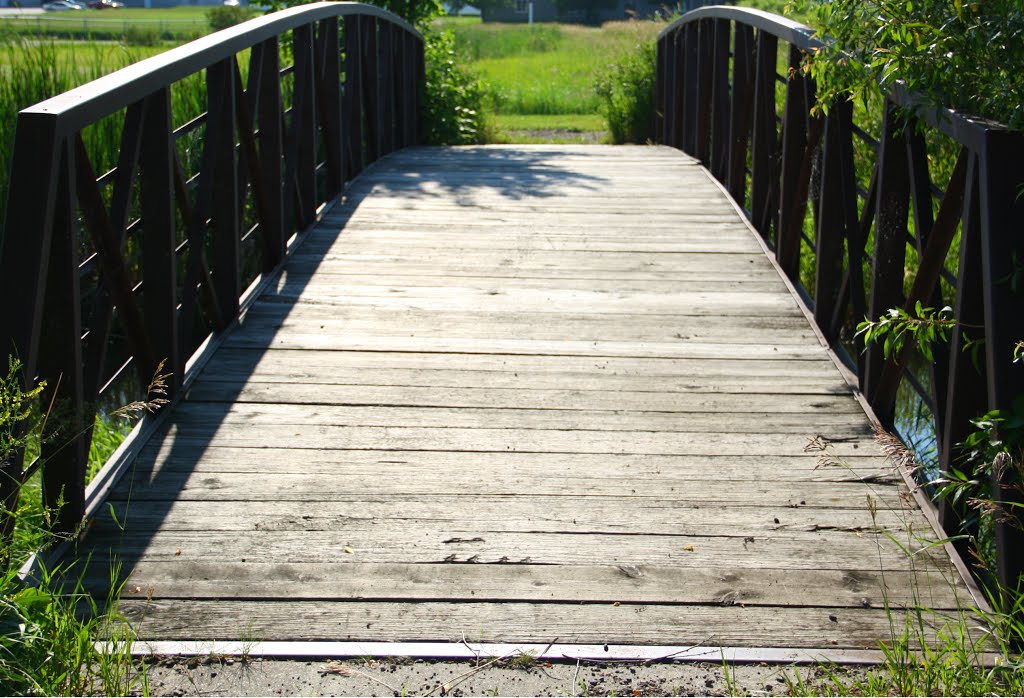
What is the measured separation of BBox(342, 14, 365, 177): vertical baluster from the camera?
6832 millimetres

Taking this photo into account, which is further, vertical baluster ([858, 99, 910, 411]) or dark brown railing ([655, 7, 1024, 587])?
vertical baluster ([858, 99, 910, 411])

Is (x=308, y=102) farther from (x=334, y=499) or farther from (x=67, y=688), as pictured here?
(x=67, y=688)

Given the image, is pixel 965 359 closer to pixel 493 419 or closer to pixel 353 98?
pixel 493 419

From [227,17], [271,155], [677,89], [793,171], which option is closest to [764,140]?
[793,171]

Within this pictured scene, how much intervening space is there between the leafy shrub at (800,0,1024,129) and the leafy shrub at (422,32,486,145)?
7959mm

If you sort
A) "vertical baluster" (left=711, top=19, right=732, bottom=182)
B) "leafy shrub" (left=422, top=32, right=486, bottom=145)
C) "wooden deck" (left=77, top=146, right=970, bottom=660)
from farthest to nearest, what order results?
"leafy shrub" (left=422, top=32, right=486, bottom=145) < "vertical baluster" (left=711, top=19, right=732, bottom=182) < "wooden deck" (left=77, top=146, right=970, bottom=660)

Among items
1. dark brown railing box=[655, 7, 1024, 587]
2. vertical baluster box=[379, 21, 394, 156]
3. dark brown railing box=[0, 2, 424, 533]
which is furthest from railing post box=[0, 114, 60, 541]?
vertical baluster box=[379, 21, 394, 156]

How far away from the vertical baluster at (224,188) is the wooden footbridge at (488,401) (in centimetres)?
1

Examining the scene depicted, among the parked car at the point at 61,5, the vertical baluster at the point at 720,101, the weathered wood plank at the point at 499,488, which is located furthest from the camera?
the parked car at the point at 61,5

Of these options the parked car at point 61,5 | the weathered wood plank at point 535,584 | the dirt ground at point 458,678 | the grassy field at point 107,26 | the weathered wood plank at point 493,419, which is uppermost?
the parked car at point 61,5

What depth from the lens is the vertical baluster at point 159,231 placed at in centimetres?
338

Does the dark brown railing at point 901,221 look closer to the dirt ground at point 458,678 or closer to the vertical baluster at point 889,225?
the vertical baluster at point 889,225

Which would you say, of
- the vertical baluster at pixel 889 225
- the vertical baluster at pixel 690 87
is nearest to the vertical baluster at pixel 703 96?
the vertical baluster at pixel 690 87

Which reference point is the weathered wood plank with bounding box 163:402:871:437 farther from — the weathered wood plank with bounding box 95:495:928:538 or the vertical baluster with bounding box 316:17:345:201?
the vertical baluster with bounding box 316:17:345:201
